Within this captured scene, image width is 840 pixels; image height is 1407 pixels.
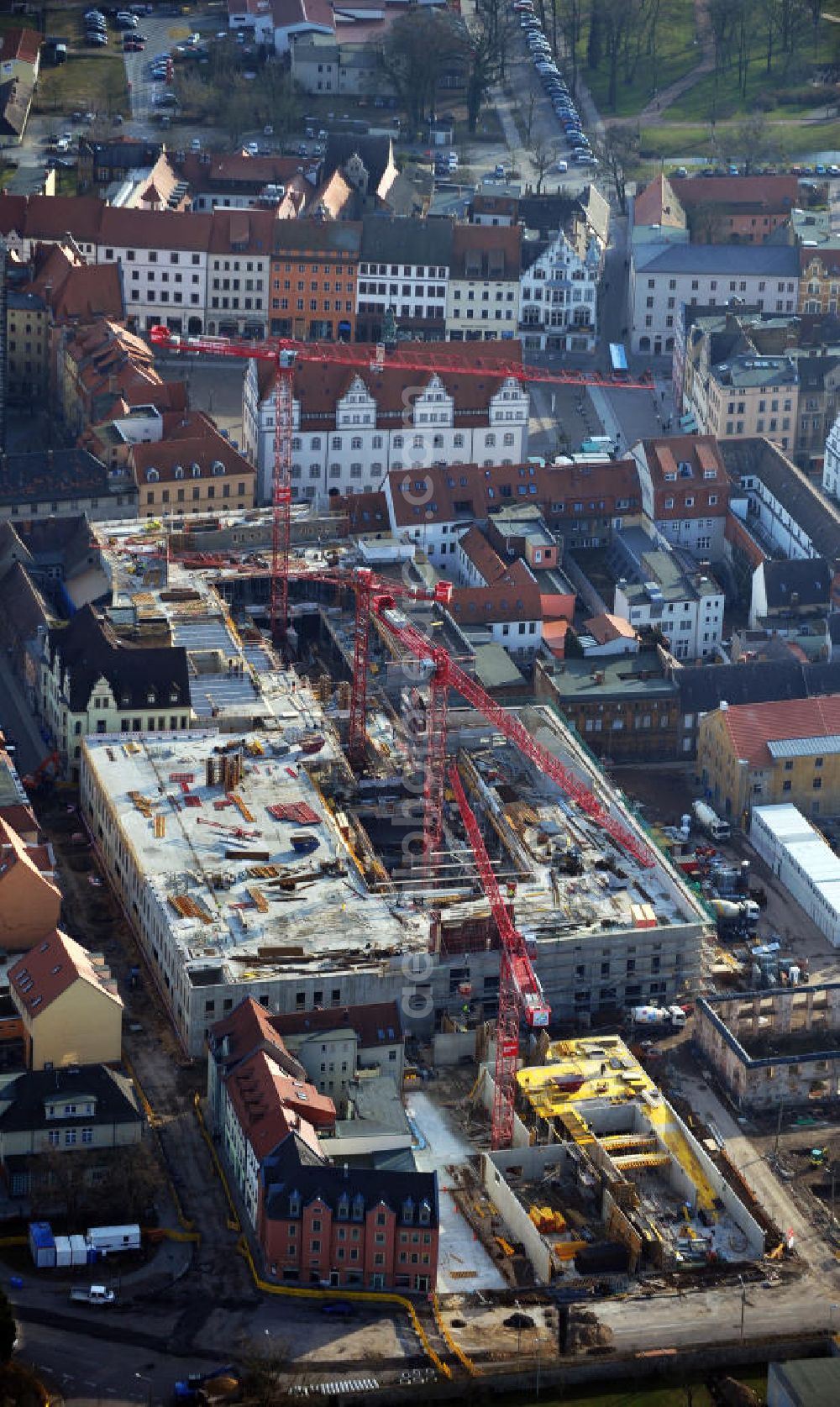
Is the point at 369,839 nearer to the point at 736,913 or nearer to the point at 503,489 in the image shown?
the point at 736,913

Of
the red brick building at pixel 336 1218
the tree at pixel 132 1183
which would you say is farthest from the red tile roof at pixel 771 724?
the tree at pixel 132 1183

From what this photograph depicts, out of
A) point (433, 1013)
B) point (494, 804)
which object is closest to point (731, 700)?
point (494, 804)

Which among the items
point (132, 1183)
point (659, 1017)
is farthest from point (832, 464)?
point (132, 1183)

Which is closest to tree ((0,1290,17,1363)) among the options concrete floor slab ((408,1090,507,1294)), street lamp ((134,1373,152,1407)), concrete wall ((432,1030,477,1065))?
street lamp ((134,1373,152,1407))

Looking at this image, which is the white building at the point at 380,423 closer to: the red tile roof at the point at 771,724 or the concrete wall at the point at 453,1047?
the red tile roof at the point at 771,724

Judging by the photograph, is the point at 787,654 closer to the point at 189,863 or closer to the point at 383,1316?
the point at 189,863

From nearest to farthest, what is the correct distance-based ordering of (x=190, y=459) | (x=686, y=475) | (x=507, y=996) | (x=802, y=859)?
(x=507, y=996) → (x=802, y=859) → (x=190, y=459) → (x=686, y=475)
